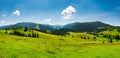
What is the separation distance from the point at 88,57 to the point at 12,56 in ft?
78.6

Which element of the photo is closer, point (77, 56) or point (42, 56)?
point (42, 56)

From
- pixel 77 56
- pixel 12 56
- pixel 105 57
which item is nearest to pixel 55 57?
pixel 77 56

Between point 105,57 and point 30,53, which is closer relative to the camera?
point 30,53

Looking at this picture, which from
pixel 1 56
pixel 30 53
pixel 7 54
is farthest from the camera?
pixel 30 53

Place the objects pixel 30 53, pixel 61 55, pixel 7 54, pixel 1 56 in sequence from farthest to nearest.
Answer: pixel 61 55 < pixel 30 53 < pixel 7 54 < pixel 1 56

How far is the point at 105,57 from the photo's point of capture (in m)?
66.9

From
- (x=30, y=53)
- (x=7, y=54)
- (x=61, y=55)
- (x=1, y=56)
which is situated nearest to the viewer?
(x=1, y=56)

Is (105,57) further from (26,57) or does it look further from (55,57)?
(26,57)

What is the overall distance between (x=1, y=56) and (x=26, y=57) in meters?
6.47

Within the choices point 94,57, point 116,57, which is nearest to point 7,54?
point 94,57

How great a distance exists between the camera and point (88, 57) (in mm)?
65375

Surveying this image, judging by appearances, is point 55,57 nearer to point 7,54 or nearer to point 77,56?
point 77,56

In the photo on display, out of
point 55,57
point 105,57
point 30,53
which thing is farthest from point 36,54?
point 105,57

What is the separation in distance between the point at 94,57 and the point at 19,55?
24.1 m
